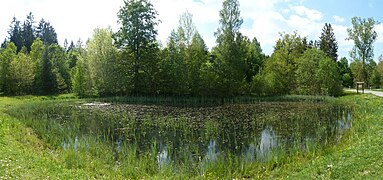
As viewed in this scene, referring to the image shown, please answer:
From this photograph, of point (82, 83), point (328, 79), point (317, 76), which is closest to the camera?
point (328, 79)

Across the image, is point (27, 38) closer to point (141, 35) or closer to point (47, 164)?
point (141, 35)

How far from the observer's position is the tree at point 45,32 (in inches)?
3516

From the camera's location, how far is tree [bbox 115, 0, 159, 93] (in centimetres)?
4284

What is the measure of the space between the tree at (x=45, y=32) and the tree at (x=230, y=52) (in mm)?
67063

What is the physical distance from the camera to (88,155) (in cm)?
1166

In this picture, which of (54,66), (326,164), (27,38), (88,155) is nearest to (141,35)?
(54,66)

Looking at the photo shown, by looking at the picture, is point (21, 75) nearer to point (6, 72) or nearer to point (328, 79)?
point (6, 72)

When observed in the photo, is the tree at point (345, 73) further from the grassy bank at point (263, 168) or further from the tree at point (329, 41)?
the grassy bank at point (263, 168)

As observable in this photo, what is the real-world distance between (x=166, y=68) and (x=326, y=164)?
115 feet

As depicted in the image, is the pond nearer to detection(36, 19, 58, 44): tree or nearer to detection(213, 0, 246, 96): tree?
detection(213, 0, 246, 96): tree

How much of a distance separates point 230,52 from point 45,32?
72.0 m

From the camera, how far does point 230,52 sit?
4162cm

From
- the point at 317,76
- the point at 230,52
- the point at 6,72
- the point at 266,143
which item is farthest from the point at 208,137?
the point at 6,72

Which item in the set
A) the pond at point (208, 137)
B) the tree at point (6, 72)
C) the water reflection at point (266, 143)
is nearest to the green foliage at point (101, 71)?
the tree at point (6, 72)
